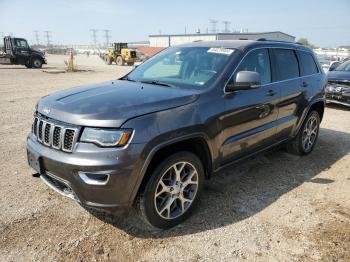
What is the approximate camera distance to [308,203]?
158 inches

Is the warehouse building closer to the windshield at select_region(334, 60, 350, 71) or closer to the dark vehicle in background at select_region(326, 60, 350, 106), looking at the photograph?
the windshield at select_region(334, 60, 350, 71)

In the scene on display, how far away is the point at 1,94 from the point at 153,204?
10645 millimetres

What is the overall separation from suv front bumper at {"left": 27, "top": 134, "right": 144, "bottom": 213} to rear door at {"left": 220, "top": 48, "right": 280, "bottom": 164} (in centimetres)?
122

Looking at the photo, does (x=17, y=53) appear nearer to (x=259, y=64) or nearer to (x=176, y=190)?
(x=259, y=64)

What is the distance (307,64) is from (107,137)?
396 centimetres

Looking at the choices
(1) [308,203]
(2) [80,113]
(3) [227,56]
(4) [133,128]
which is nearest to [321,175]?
(1) [308,203]

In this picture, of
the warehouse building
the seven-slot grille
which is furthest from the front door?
the warehouse building

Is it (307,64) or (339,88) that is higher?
(307,64)

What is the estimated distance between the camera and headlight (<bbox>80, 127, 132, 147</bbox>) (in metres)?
2.80

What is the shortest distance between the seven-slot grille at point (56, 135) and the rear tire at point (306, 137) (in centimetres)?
371

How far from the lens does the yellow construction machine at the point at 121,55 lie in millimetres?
34756

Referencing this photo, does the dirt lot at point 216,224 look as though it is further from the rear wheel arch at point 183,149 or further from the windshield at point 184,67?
the windshield at point 184,67

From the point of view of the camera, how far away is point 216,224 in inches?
138

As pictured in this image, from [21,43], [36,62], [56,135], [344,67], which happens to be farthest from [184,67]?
[21,43]
